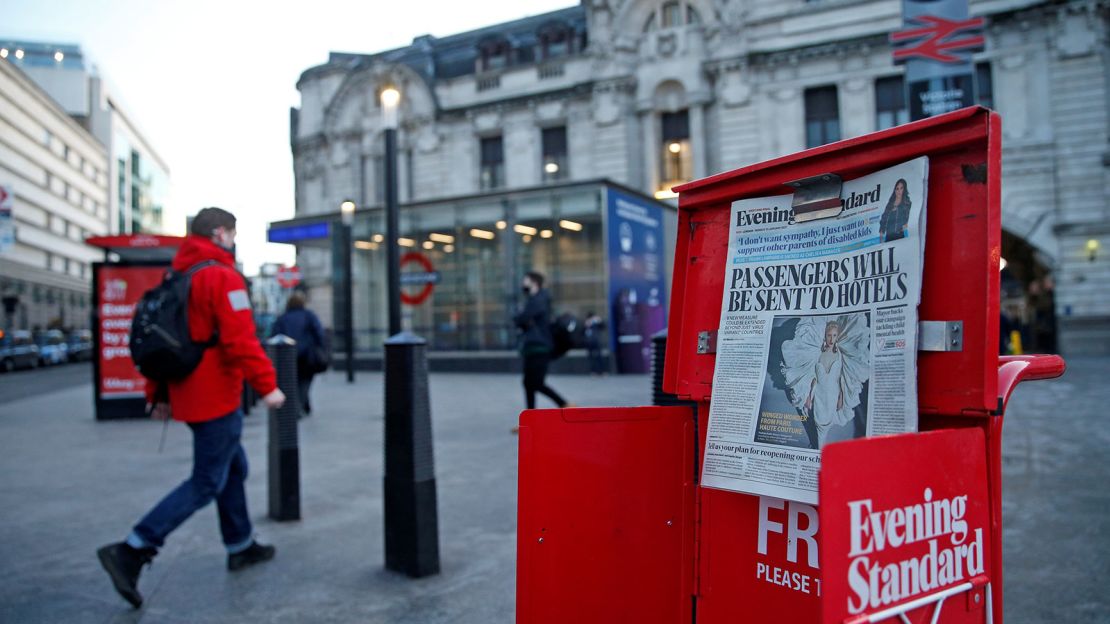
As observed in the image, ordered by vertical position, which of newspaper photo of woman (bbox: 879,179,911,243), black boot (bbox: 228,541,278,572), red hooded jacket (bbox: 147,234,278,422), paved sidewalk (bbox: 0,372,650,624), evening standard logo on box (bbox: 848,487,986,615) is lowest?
paved sidewalk (bbox: 0,372,650,624)

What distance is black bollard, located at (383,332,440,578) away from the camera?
423 cm

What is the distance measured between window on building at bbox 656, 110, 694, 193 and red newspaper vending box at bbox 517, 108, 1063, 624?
27.4m

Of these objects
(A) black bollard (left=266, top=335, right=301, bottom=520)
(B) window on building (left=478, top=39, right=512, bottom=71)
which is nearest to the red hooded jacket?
(A) black bollard (left=266, top=335, right=301, bottom=520)

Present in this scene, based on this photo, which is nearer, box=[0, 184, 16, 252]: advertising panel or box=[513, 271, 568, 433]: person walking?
box=[513, 271, 568, 433]: person walking

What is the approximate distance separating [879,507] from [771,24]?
92.8 ft

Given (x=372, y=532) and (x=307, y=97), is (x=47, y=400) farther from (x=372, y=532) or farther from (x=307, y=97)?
(x=307, y=97)

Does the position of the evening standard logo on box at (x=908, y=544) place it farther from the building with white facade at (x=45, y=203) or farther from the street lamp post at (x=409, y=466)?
the building with white facade at (x=45, y=203)

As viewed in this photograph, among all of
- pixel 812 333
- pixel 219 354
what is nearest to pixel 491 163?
pixel 219 354

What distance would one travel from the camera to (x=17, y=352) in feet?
102

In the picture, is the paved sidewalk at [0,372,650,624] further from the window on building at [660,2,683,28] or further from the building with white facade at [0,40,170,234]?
the building with white facade at [0,40,170,234]

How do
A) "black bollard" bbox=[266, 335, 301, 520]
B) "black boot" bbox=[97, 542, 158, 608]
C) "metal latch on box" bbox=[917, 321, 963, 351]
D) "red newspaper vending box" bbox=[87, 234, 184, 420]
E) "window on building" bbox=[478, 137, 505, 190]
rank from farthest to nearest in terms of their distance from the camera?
"window on building" bbox=[478, 137, 505, 190]
"red newspaper vending box" bbox=[87, 234, 184, 420]
"black bollard" bbox=[266, 335, 301, 520]
"black boot" bbox=[97, 542, 158, 608]
"metal latch on box" bbox=[917, 321, 963, 351]

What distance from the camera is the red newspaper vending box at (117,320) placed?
11445mm

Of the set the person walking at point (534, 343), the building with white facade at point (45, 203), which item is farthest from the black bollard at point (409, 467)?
the building with white facade at point (45, 203)

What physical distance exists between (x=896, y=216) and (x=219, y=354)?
334 cm
